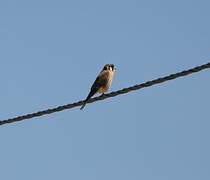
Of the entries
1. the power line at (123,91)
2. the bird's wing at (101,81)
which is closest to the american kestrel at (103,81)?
the bird's wing at (101,81)

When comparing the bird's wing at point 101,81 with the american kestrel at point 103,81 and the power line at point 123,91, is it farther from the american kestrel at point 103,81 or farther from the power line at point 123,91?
the power line at point 123,91

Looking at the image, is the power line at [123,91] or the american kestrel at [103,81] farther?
the american kestrel at [103,81]

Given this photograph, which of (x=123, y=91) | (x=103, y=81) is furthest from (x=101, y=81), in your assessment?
(x=123, y=91)

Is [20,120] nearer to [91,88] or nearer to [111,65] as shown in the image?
[91,88]

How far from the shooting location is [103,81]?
1669 cm

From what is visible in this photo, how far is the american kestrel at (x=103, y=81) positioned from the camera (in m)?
16.2

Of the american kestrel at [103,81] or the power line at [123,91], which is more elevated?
the american kestrel at [103,81]

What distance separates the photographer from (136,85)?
9031 millimetres

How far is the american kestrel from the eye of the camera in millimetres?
16172

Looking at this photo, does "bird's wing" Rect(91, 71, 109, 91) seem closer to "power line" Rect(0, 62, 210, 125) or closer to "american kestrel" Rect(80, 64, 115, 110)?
"american kestrel" Rect(80, 64, 115, 110)

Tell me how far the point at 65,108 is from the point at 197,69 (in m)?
2.21

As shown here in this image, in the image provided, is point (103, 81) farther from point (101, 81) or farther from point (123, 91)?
point (123, 91)

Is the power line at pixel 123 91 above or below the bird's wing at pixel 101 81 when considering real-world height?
below

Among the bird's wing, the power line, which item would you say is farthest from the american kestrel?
the power line
